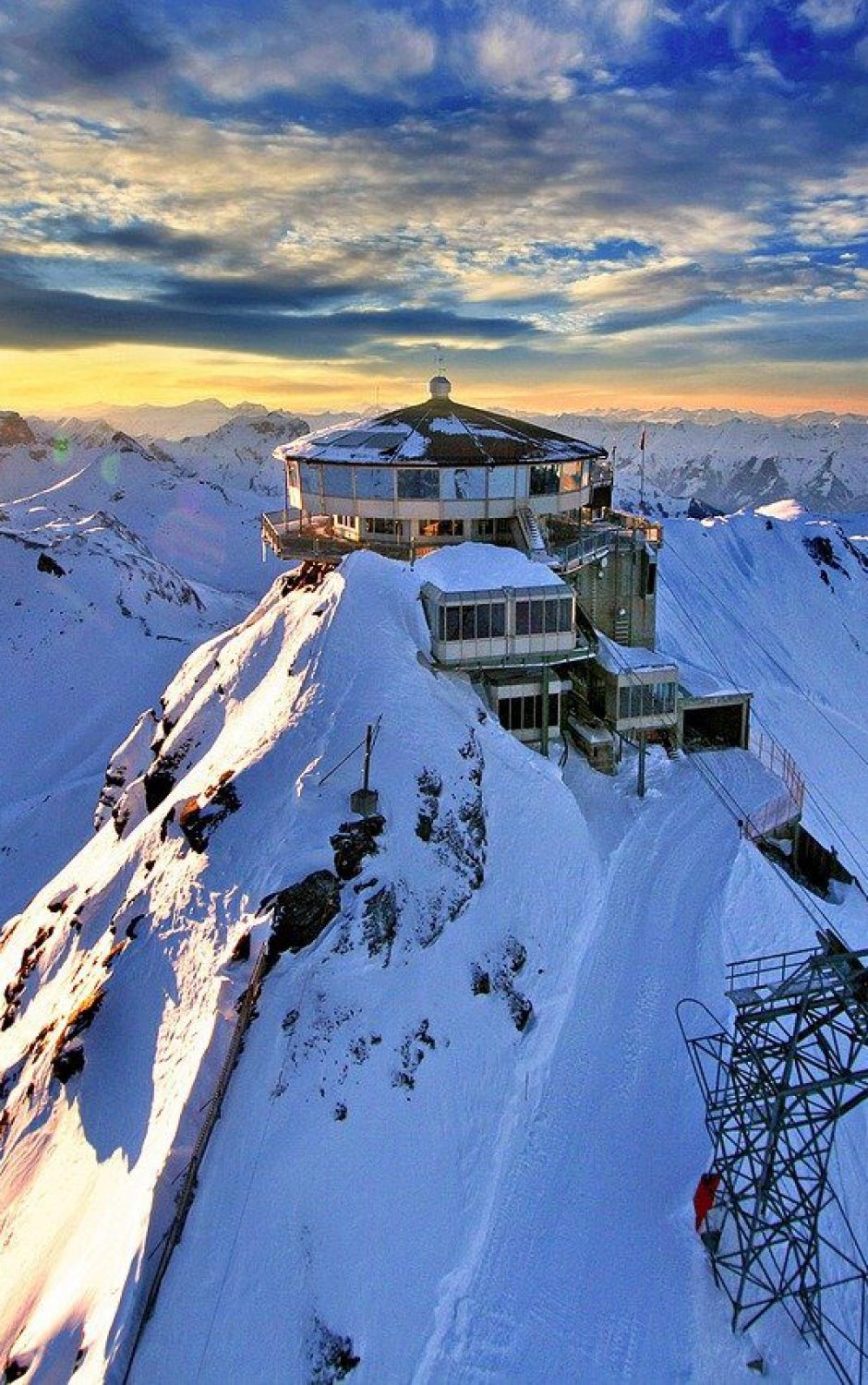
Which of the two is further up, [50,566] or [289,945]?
[289,945]

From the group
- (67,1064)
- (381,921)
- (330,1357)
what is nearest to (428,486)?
(381,921)

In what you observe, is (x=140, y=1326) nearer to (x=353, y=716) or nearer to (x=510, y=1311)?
(x=510, y=1311)

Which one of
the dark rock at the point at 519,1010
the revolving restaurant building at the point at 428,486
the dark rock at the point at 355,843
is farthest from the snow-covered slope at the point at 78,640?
the dark rock at the point at 519,1010

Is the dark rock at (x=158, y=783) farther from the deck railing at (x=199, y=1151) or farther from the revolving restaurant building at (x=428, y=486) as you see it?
the deck railing at (x=199, y=1151)

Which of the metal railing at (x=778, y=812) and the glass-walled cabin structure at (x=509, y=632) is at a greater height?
the glass-walled cabin structure at (x=509, y=632)

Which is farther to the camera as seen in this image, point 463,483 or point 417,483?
point 463,483

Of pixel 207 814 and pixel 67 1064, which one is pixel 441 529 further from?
pixel 67 1064

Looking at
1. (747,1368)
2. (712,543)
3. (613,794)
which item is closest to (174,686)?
(613,794)
